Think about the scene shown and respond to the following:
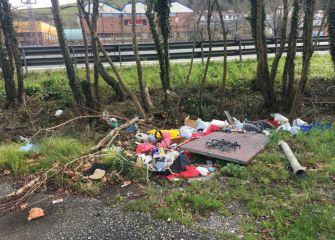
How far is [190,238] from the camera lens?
11.6ft

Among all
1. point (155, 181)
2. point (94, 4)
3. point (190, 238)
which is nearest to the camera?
point (190, 238)

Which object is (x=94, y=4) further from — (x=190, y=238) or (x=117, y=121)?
(x=190, y=238)

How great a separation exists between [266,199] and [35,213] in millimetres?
3007

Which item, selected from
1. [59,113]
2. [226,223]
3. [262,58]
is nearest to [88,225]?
[226,223]

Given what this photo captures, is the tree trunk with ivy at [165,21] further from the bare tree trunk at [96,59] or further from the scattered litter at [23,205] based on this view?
the scattered litter at [23,205]

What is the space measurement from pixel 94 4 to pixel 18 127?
396 centimetres

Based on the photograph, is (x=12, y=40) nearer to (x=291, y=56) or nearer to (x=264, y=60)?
(x=264, y=60)

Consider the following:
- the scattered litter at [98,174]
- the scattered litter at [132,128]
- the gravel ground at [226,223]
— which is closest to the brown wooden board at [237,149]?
the gravel ground at [226,223]

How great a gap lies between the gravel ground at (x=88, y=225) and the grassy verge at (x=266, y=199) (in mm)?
186

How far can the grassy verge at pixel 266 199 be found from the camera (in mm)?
3639

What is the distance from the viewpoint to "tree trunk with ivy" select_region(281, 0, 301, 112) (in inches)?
339

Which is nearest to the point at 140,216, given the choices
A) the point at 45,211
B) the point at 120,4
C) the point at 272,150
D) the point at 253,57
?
the point at 45,211

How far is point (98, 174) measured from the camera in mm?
4996

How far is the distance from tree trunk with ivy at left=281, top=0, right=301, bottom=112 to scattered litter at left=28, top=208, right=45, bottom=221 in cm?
724
